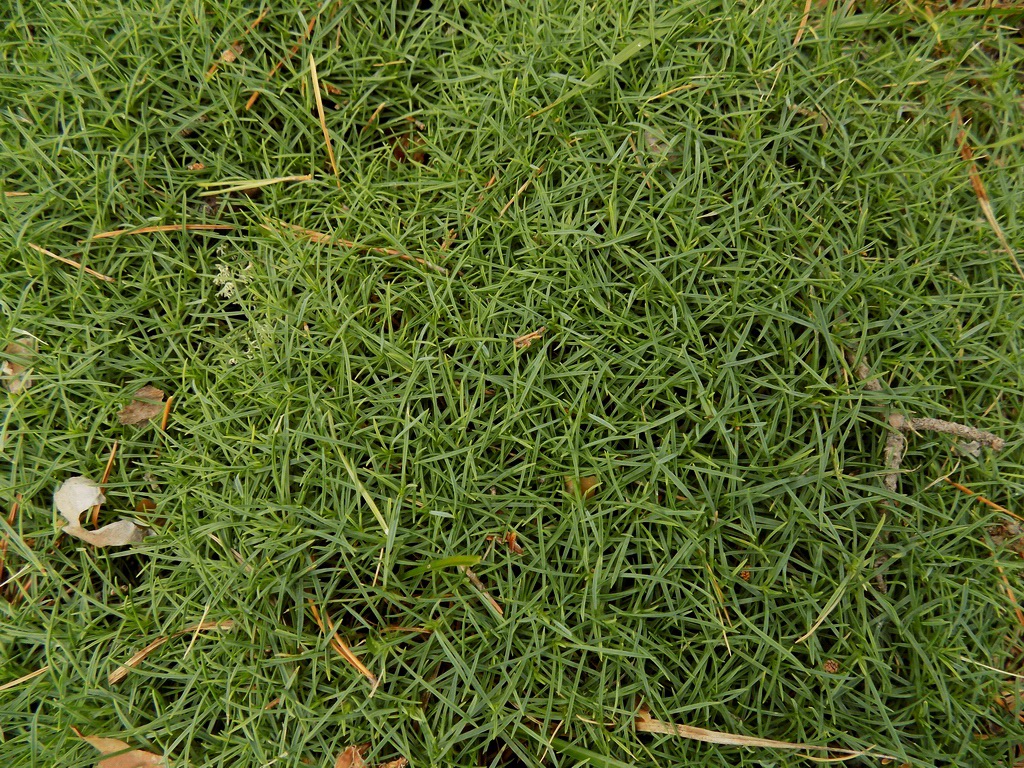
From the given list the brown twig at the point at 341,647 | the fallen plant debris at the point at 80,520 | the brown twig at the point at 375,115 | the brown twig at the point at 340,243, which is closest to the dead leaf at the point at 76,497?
the fallen plant debris at the point at 80,520

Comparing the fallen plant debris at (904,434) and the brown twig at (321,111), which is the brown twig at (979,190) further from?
the brown twig at (321,111)

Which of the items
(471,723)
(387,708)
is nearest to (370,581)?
(387,708)

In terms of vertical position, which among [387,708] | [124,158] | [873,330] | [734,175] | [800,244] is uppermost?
[124,158]

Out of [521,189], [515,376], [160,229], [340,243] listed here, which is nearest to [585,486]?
[515,376]

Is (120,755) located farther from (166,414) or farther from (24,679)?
(166,414)

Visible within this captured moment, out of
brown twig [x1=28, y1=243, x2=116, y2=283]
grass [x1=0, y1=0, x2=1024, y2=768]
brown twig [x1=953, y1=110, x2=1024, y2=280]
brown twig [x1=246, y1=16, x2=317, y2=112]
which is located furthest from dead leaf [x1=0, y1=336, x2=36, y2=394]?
brown twig [x1=953, y1=110, x2=1024, y2=280]

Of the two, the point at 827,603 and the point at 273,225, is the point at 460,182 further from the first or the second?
the point at 827,603
